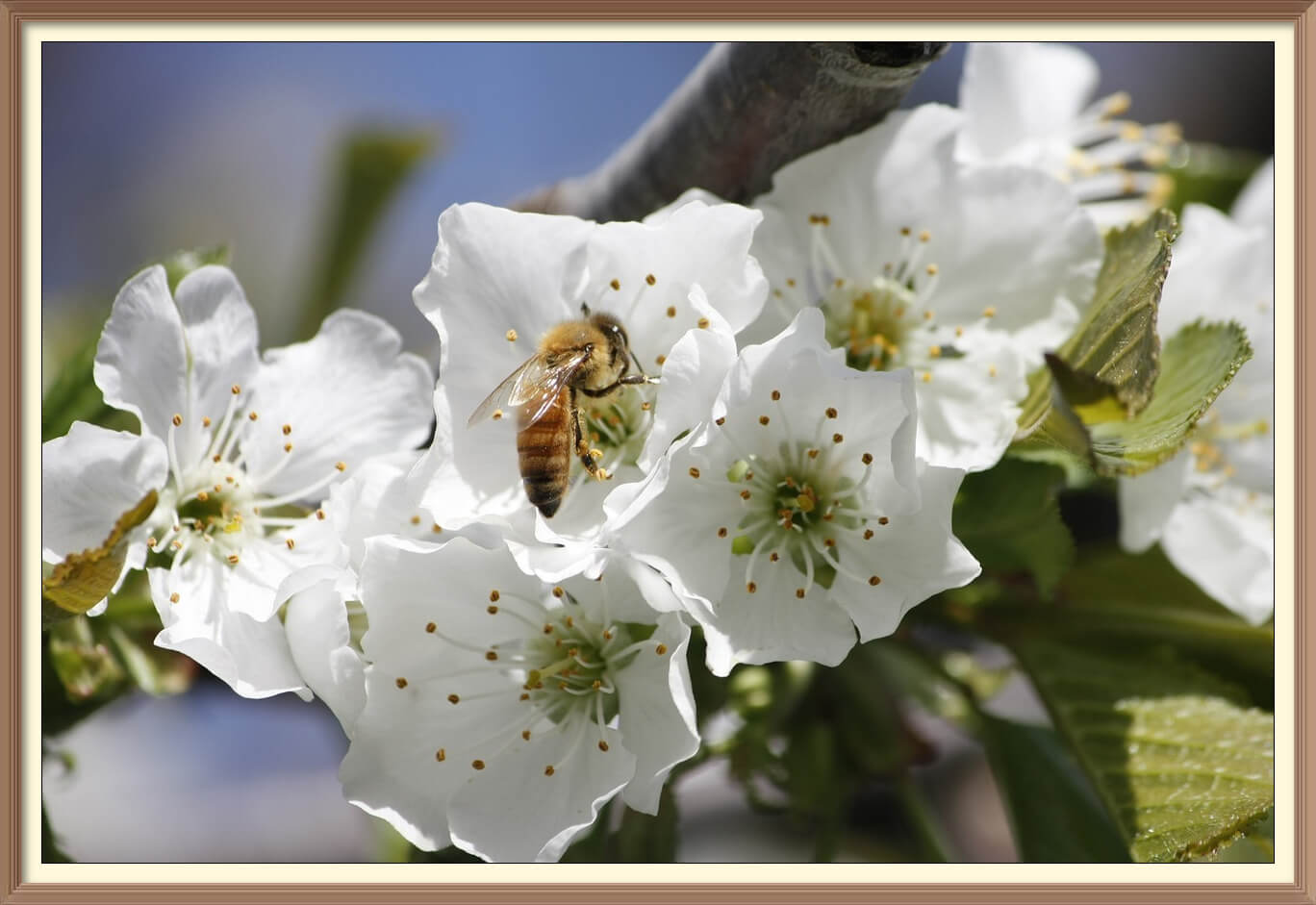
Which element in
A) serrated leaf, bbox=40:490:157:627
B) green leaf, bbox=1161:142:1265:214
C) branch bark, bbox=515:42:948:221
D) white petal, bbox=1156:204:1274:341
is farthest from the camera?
green leaf, bbox=1161:142:1265:214

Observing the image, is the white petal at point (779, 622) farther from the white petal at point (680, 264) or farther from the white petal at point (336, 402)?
the white petal at point (336, 402)

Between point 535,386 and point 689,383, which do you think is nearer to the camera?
point 689,383

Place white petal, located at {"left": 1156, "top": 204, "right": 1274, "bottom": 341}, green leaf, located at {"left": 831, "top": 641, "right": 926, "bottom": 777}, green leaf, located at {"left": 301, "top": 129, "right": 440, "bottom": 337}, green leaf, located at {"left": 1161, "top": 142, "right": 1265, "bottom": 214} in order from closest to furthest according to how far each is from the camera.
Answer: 1. white petal, located at {"left": 1156, "top": 204, "right": 1274, "bottom": 341}
2. green leaf, located at {"left": 831, "top": 641, "right": 926, "bottom": 777}
3. green leaf, located at {"left": 1161, "top": 142, "right": 1265, "bottom": 214}
4. green leaf, located at {"left": 301, "top": 129, "right": 440, "bottom": 337}

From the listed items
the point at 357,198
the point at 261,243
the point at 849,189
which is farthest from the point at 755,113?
the point at 261,243

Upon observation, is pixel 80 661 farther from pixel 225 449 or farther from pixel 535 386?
pixel 535 386

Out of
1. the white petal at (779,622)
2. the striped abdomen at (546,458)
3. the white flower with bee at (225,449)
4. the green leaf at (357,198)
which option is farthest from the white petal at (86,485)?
the green leaf at (357,198)

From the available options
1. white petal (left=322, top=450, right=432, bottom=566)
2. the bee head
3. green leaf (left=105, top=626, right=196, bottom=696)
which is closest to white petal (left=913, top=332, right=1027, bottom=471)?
the bee head

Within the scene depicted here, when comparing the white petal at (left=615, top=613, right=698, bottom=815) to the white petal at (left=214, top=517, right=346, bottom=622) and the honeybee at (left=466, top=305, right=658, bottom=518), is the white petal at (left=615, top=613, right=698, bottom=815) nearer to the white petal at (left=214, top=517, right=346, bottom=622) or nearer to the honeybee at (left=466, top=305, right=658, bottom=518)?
the honeybee at (left=466, top=305, right=658, bottom=518)
